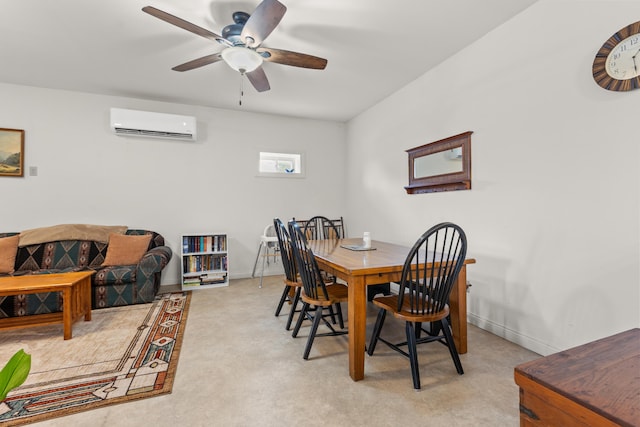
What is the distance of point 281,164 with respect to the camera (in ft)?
16.1

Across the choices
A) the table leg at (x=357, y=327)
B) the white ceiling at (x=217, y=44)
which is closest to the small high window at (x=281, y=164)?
the white ceiling at (x=217, y=44)

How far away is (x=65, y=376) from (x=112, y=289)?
1417 millimetres

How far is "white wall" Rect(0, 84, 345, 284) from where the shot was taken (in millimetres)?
3652

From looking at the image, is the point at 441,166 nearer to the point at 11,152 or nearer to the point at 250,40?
the point at 250,40

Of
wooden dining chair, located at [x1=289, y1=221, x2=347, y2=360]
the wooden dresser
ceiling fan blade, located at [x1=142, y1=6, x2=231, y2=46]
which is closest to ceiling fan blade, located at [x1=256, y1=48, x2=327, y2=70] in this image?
ceiling fan blade, located at [x1=142, y1=6, x2=231, y2=46]

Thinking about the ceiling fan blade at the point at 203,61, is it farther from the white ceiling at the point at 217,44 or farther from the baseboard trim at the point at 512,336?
the baseboard trim at the point at 512,336

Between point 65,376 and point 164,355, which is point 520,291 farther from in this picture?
point 65,376

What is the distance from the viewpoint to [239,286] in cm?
405

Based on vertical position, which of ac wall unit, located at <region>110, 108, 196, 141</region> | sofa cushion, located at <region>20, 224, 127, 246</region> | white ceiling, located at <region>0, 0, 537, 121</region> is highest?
white ceiling, located at <region>0, 0, 537, 121</region>

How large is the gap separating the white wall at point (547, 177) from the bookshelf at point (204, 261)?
285 cm

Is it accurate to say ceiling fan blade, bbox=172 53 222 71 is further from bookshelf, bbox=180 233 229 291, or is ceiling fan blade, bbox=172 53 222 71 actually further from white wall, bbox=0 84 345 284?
bookshelf, bbox=180 233 229 291

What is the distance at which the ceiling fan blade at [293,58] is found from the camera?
2.37 m

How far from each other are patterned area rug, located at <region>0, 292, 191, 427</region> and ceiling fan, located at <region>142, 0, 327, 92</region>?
89.1 inches

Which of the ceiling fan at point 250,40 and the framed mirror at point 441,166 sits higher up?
the ceiling fan at point 250,40
